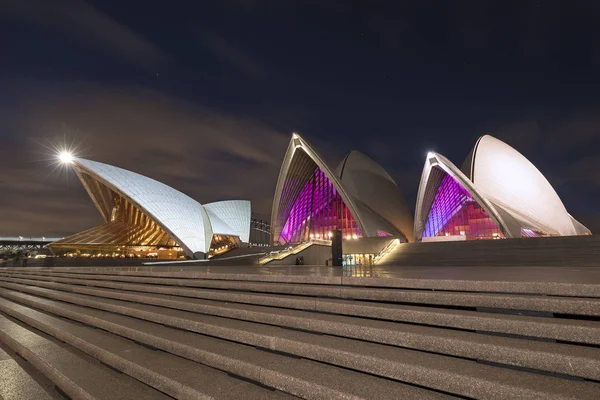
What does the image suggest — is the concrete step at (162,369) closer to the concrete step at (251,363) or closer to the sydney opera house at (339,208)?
the concrete step at (251,363)

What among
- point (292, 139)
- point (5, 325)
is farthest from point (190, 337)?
point (292, 139)

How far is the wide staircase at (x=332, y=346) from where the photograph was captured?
6.39 ft

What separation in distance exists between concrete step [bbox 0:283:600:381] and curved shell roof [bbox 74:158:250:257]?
22.4 metres

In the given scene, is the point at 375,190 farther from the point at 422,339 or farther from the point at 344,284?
the point at 422,339

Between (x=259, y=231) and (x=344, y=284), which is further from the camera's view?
(x=259, y=231)

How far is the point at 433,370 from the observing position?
6.48 feet

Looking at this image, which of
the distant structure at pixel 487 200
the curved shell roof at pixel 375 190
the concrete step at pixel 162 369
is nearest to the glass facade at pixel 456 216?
the distant structure at pixel 487 200

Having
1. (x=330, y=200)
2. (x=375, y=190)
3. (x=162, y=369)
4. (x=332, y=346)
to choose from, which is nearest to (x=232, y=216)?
(x=330, y=200)

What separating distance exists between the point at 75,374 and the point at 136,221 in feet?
87.8

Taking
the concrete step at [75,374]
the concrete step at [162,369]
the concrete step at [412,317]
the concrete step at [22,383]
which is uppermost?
the concrete step at [412,317]

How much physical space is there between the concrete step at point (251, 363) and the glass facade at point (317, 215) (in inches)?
1156

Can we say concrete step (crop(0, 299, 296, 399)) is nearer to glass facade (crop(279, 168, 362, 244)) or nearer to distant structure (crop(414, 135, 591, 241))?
distant structure (crop(414, 135, 591, 241))

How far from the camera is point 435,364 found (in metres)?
2.07

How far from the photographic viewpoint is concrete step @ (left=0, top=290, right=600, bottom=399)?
5.58 ft
